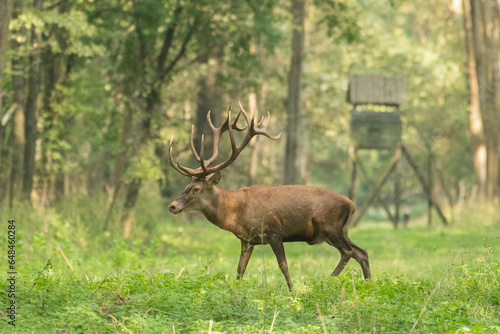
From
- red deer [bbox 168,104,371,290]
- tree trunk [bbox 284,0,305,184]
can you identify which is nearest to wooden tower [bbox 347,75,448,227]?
tree trunk [bbox 284,0,305,184]

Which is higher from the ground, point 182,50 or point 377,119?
point 182,50

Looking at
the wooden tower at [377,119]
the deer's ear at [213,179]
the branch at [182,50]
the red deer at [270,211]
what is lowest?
the red deer at [270,211]

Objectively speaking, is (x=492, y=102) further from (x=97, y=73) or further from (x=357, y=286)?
(x=357, y=286)

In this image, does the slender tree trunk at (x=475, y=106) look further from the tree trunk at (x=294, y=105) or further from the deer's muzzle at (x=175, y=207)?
the deer's muzzle at (x=175, y=207)

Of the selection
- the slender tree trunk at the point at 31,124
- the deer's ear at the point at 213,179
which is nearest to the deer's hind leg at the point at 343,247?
the deer's ear at the point at 213,179

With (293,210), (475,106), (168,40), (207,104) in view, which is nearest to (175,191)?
(207,104)

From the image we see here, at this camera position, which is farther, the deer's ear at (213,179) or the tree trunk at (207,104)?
the tree trunk at (207,104)

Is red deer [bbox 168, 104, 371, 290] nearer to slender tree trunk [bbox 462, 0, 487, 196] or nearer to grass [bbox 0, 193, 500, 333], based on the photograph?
grass [bbox 0, 193, 500, 333]

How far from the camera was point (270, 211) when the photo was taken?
998 cm

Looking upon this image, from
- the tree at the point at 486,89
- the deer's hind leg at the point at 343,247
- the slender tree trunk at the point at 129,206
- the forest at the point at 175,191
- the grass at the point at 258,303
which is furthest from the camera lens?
the tree at the point at 486,89

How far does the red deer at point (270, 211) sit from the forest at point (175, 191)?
482 mm

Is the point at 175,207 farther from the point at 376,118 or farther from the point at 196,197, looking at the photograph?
the point at 376,118

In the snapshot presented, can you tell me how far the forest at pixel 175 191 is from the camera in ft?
26.4

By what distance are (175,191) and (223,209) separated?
62.9ft
